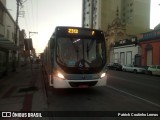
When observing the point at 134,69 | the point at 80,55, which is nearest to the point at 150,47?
the point at 134,69

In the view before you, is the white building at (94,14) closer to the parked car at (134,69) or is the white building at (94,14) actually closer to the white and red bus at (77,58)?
the parked car at (134,69)

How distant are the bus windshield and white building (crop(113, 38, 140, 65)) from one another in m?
37.1

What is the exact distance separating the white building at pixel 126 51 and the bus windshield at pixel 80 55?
37.1 metres

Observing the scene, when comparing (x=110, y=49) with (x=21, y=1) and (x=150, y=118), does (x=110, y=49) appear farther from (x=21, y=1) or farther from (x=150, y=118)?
(x=150, y=118)

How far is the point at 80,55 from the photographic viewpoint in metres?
11.8

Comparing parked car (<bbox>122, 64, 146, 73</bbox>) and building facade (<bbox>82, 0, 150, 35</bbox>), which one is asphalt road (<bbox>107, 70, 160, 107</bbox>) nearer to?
parked car (<bbox>122, 64, 146, 73</bbox>)

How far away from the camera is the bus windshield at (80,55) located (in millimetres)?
11594

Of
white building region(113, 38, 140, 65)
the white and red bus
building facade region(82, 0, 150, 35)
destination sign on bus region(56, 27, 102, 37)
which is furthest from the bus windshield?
building facade region(82, 0, 150, 35)

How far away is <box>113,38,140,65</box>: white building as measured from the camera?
1943 inches

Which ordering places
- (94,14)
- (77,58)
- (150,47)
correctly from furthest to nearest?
(94,14) → (150,47) → (77,58)

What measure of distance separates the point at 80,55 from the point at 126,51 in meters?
42.4

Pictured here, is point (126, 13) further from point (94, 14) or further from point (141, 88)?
point (141, 88)

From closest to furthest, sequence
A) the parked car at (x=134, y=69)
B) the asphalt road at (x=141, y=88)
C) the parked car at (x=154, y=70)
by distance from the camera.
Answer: the asphalt road at (x=141, y=88) < the parked car at (x=154, y=70) < the parked car at (x=134, y=69)

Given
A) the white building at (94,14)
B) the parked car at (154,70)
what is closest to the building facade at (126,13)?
the white building at (94,14)
